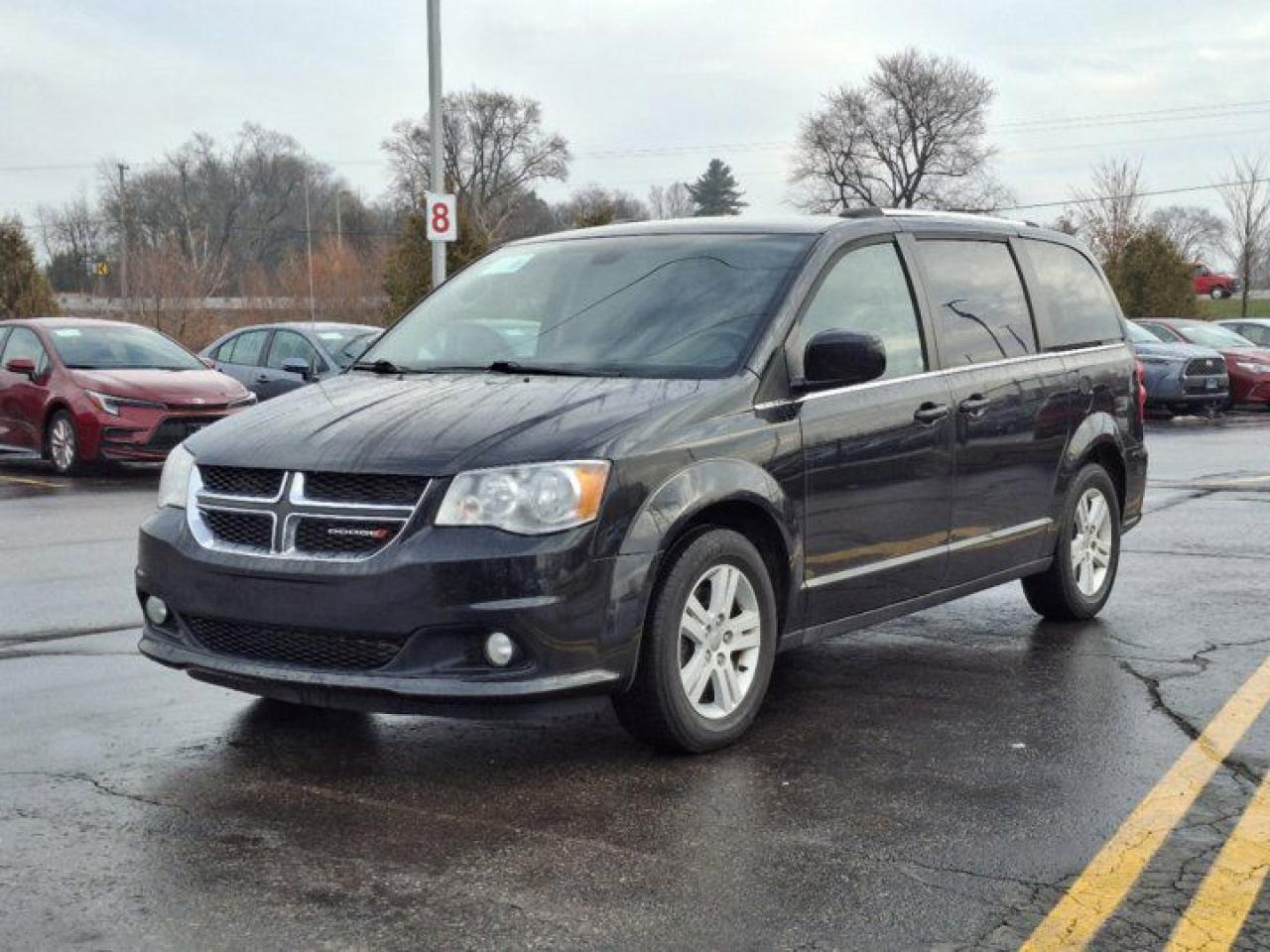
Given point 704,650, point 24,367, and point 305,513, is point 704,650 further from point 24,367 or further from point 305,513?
point 24,367

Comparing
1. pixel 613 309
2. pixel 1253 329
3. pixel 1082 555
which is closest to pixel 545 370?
pixel 613 309

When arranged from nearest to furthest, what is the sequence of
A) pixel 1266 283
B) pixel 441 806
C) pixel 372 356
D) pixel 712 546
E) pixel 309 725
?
pixel 441 806
pixel 712 546
pixel 309 725
pixel 372 356
pixel 1266 283

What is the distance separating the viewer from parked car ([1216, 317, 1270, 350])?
2991cm

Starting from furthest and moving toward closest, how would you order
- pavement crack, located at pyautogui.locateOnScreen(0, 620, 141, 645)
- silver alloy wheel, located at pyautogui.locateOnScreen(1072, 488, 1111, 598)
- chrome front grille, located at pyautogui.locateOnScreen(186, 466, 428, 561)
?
silver alloy wheel, located at pyautogui.locateOnScreen(1072, 488, 1111, 598) < pavement crack, located at pyautogui.locateOnScreen(0, 620, 141, 645) < chrome front grille, located at pyautogui.locateOnScreen(186, 466, 428, 561)

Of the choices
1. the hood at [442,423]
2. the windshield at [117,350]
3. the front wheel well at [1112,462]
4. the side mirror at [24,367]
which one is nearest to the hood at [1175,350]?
the windshield at [117,350]

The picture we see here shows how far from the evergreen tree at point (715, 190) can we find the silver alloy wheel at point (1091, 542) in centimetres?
10220

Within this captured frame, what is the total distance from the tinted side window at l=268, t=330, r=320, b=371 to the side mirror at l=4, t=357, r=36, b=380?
341 centimetres

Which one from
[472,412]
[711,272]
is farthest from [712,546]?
[711,272]

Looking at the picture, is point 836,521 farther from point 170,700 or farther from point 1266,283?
point 1266,283

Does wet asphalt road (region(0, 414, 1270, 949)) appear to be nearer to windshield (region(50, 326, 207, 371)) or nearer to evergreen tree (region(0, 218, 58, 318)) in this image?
windshield (region(50, 326, 207, 371))

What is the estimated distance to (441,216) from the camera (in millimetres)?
19062

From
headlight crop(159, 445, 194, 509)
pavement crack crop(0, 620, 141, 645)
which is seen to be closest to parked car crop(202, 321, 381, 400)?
pavement crack crop(0, 620, 141, 645)

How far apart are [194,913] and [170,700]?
7.35 feet

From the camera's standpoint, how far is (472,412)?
5.07m
